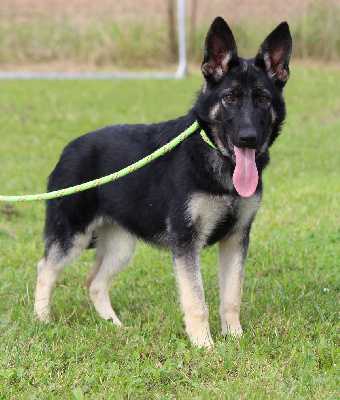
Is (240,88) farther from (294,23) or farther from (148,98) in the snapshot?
(294,23)

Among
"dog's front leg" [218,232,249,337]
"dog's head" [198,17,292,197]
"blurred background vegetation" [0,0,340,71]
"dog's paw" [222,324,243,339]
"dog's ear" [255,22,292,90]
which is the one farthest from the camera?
"blurred background vegetation" [0,0,340,71]

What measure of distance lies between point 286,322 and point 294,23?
14.0 m

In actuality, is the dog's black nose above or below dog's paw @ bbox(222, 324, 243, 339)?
above

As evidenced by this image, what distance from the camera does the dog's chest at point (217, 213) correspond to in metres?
4.47

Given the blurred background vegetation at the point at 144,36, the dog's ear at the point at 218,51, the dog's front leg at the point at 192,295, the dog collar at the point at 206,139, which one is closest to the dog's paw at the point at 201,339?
the dog's front leg at the point at 192,295

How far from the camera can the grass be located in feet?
13.2

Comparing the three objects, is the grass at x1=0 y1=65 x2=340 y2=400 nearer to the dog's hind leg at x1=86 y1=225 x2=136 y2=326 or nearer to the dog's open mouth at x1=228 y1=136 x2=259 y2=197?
the dog's hind leg at x1=86 y1=225 x2=136 y2=326

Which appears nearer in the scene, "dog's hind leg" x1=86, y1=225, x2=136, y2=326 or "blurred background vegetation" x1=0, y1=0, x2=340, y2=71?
"dog's hind leg" x1=86, y1=225, x2=136, y2=326

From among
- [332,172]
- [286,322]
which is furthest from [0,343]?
[332,172]

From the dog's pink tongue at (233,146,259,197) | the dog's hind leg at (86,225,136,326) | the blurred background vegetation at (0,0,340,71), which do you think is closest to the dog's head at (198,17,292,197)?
the dog's pink tongue at (233,146,259,197)

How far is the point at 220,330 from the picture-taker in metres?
4.94

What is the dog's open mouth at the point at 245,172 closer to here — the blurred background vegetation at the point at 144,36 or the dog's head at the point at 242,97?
the dog's head at the point at 242,97

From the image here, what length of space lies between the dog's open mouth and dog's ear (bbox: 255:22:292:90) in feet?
1.81

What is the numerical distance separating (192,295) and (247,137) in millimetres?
1134
